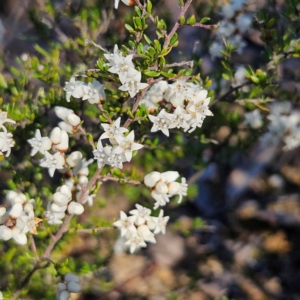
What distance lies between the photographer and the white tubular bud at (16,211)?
4.97 ft

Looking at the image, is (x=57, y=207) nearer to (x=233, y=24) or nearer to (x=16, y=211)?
(x=16, y=211)

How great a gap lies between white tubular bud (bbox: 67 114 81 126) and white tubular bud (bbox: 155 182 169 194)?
0.37 m

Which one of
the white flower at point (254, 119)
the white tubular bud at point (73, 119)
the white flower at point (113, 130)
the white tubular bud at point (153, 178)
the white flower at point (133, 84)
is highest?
the white flower at point (133, 84)

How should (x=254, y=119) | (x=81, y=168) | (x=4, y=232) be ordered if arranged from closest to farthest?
(x=4, y=232)
(x=81, y=168)
(x=254, y=119)

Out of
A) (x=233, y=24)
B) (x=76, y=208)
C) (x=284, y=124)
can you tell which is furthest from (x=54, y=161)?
(x=284, y=124)

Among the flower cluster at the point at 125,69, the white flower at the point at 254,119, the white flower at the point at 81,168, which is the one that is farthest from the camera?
the white flower at the point at 254,119

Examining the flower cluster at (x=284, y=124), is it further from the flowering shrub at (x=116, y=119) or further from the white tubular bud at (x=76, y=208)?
the white tubular bud at (x=76, y=208)

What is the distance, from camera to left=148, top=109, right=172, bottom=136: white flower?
4.74 ft

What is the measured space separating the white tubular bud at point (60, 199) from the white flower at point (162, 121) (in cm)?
39

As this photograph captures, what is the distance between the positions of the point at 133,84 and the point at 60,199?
472 millimetres

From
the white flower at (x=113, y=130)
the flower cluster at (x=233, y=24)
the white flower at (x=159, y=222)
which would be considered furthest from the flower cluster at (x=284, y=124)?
the white flower at (x=113, y=130)

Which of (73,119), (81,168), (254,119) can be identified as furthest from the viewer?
(254,119)

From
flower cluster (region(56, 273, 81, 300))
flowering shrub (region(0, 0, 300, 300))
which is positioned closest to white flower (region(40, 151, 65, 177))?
flowering shrub (region(0, 0, 300, 300))

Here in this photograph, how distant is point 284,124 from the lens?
8.35 ft
